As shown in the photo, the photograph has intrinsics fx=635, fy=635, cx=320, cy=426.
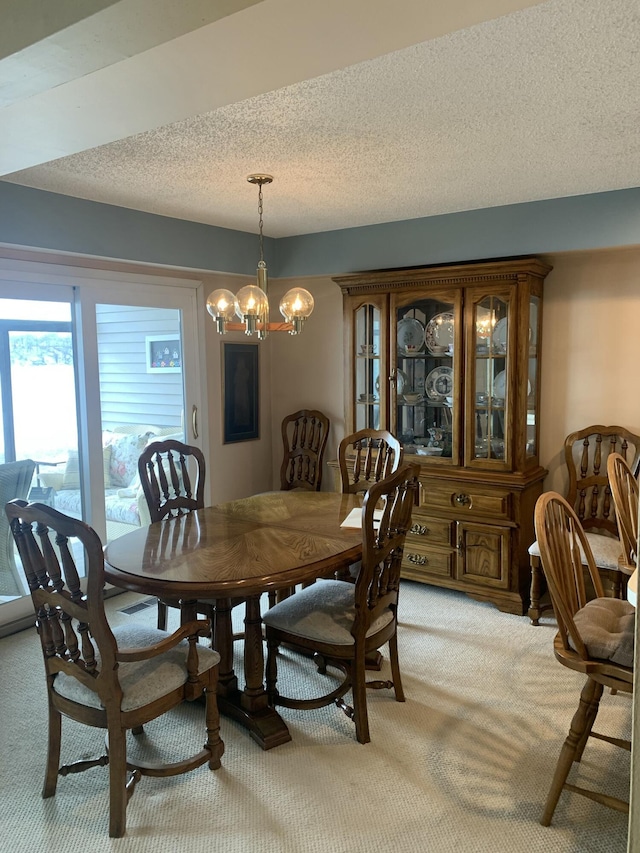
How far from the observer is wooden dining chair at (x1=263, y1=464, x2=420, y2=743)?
2.41 m

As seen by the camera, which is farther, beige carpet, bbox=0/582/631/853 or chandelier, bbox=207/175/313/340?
chandelier, bbox=207/175/313/340

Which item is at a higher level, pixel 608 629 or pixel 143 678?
pixel 608 629

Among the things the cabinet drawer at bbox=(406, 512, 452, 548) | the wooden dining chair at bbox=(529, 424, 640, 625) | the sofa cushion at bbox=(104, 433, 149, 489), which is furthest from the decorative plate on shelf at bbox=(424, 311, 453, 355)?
the sofa cushion at bbox=(104, 433, 149, 489)

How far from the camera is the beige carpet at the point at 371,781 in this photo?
2018mm

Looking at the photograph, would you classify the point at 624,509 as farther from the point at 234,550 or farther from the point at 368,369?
the point at 368,369

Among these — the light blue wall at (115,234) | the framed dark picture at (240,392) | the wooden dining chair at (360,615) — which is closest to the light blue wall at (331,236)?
the light blue wall at (115,234)

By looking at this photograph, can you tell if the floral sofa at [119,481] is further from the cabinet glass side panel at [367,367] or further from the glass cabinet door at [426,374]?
the glass cabinet door at [426,374]

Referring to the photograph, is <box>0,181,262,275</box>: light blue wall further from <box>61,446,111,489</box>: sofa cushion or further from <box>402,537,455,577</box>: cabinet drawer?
<box>402,537,455,577</box>: cabinet drawer

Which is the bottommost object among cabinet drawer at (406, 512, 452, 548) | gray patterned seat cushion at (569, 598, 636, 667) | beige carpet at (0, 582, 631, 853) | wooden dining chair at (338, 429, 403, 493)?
beige carpet at (0, 582, 631, 853)

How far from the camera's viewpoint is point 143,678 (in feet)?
6.88

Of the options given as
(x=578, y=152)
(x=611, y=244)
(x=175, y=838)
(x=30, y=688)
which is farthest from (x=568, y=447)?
(x=30, y=688)

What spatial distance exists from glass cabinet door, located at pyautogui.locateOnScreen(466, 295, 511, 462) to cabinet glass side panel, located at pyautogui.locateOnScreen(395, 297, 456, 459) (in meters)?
0.15

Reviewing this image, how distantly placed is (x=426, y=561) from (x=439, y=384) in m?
1.14

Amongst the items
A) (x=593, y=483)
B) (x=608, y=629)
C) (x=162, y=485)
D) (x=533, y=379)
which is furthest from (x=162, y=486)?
(x=593, y=483)
